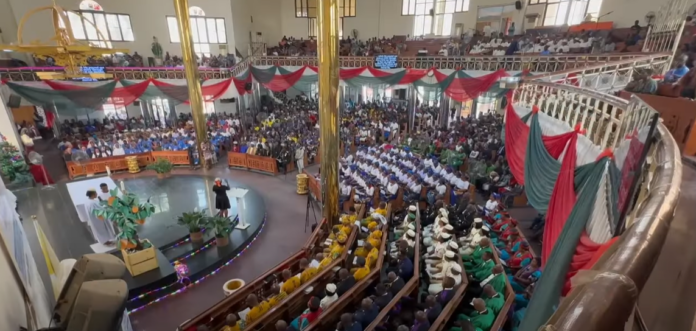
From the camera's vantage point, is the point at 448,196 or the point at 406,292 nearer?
the point at 406,292

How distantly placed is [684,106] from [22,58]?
20.7 meters

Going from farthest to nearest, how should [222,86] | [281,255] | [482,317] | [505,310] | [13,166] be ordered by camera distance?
[222,86] → [13,166] → [281,255] → [505,310] → [482,317]

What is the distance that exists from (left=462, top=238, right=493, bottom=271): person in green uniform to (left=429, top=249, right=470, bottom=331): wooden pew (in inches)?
27.7

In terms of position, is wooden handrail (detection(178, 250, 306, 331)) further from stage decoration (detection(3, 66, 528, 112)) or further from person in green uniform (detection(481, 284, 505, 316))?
stage decoration (detection(3, 66, 528, 112))

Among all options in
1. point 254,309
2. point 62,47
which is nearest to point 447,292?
point 254,309

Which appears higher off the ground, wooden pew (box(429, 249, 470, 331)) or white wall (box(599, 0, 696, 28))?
white wall (box(599, 0, 696, 28))

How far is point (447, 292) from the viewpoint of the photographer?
4.32 metres

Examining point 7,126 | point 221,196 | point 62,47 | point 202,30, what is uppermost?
point 202,30

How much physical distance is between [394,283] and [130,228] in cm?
404

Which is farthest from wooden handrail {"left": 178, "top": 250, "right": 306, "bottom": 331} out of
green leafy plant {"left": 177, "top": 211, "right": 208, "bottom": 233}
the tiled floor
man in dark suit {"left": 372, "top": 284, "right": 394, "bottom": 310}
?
green leafy plant {"left": 177, "top": 211, "right": 208, "bottom": 233}

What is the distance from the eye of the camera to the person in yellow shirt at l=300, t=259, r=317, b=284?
4672 mm

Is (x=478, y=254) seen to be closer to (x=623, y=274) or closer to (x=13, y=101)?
(x=623, y=274)

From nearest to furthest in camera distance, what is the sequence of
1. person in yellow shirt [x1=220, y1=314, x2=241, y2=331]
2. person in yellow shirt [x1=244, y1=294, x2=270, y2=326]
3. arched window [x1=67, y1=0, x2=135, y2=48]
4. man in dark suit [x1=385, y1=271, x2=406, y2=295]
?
person in yellow shirt [x1=220, y1=314, x2=241, y2=331] → person in yellow shirt [x1=244, y1=294, x2=270, y2=326] → man in dark suit [x1=385, y1=271, x2=406, y2=295] → arched window [x1=67, y1=0, x2=135, y2=48]

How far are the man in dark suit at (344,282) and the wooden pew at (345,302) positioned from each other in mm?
71
